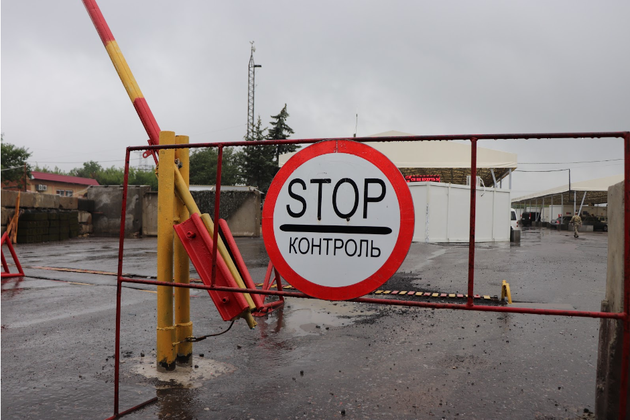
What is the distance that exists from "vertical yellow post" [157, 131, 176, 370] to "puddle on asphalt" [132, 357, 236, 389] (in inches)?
3.9

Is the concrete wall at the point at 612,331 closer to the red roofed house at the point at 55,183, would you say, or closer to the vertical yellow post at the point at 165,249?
the vertical yellow post at the point at 165,249

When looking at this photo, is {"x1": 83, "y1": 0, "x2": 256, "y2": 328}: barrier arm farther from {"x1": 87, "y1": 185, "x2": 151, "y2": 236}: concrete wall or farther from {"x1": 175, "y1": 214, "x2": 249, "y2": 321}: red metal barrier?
{"x1": 87, "y1": 185, "x2": 151, "y2": 236}: concrete wall

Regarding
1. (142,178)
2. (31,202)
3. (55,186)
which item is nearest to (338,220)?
(31,202)

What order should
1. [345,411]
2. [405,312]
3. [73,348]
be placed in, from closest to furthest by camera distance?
[345,411]
[73,348]
[405,312]

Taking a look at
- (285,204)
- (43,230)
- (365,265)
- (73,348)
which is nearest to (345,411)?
(365,265)

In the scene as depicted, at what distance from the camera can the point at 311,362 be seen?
4227 millimetres

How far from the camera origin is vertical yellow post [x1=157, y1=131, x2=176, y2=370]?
151 inches

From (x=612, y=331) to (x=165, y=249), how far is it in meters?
3.29

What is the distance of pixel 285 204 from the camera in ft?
9.57

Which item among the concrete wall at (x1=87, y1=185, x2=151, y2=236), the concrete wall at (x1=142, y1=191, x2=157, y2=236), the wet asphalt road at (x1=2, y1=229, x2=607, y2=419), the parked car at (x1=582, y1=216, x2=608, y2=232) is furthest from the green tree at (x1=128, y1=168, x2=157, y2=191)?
the wet asphalt road at (x1=2, y1=229, x2=607, y2=419)

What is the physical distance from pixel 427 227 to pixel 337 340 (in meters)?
15.6

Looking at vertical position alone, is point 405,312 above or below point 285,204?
below

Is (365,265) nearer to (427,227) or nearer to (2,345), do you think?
(2,345)

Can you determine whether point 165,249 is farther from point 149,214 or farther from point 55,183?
point 55,183
